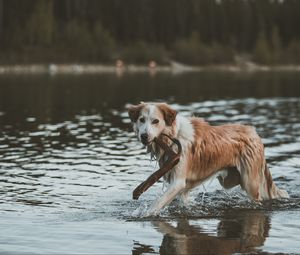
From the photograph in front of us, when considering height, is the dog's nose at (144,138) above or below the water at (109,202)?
above

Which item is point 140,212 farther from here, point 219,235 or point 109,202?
point 219,235

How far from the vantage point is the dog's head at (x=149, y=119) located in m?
11.9

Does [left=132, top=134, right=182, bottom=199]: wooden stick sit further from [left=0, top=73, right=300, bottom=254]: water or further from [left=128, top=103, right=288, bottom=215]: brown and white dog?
[left=0, top=73, right=300, bottom=254]: water

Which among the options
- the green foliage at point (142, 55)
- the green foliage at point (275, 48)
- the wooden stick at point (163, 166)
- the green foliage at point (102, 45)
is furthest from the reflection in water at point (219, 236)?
the green foliage at point (275, 48)

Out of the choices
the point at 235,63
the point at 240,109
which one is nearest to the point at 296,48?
the point at 235,63

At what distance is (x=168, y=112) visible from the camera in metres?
12.1

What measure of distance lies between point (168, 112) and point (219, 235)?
2.08 meters

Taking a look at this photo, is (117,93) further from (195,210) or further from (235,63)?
(235,63)

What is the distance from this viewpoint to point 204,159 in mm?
13109

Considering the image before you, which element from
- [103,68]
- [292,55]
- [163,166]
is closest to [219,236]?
[163,166]

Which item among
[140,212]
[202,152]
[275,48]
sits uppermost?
[202,152]

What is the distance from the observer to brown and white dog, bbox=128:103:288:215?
39.6ft

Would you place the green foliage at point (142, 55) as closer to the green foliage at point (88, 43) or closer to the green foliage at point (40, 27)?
the green foliage at point (88, 43)

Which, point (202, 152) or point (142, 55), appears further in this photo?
point (142, 55)
